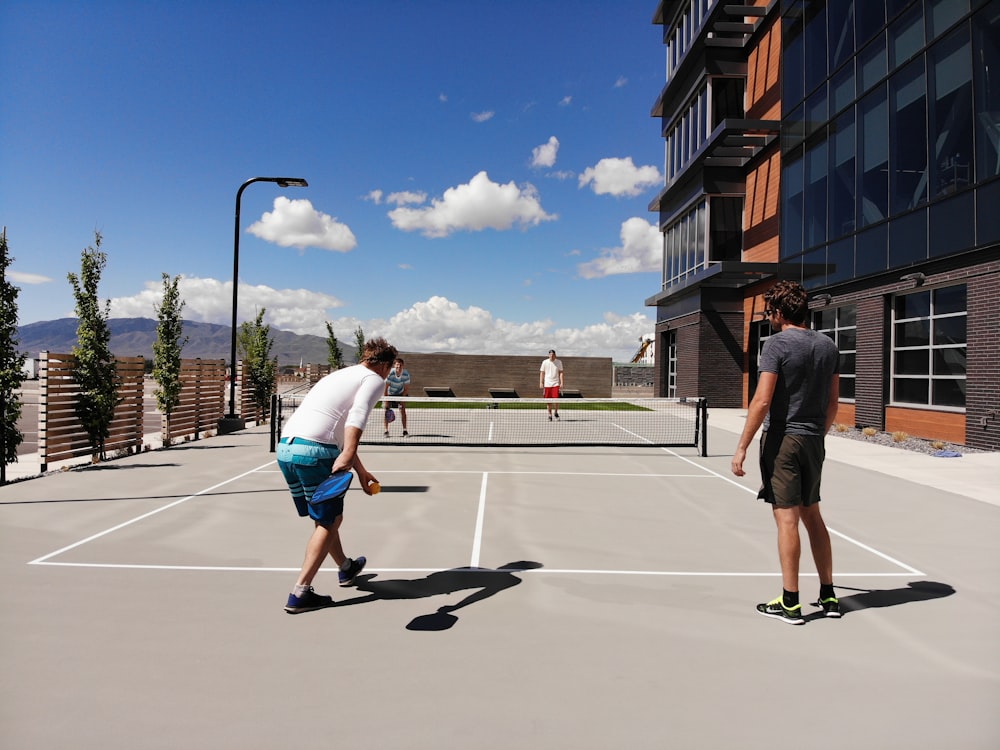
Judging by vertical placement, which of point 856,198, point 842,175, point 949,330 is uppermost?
point 842,175

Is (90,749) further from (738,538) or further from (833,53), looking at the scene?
(833,53)

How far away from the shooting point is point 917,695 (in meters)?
3.07

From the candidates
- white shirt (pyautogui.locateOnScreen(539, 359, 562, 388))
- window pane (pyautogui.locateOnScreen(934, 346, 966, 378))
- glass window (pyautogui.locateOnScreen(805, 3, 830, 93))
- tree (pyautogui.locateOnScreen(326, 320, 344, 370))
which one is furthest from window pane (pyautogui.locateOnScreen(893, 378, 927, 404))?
tree (pyautogui.locateOnScreen(326, 320, 344, 370))

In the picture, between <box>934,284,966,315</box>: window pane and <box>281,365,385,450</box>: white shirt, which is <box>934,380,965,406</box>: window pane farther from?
<box>281,365,385,450</box>: white shirt

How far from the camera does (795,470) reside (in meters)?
3.88

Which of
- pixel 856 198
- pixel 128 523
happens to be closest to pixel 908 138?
pixel 856 198

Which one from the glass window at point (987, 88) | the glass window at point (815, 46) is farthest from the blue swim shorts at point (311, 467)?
the glass window at point (815, 46)

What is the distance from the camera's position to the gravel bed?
12.3 meters

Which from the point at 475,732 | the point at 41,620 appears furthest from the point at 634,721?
the point at 41,620

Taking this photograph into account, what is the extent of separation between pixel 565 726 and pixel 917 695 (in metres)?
1.73

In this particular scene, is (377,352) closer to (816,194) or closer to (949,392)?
(949,392)

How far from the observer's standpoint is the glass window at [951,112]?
12.7 meters

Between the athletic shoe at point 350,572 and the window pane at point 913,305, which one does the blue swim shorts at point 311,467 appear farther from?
the window pane at point 913,305

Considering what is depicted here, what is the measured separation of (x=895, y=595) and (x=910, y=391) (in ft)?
41.0
